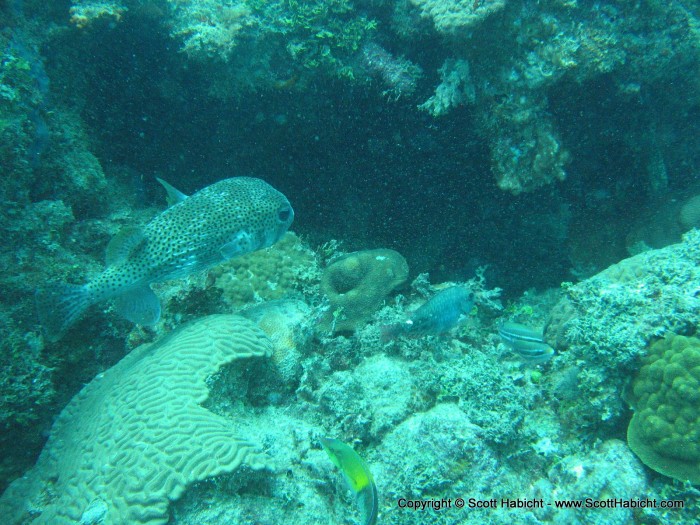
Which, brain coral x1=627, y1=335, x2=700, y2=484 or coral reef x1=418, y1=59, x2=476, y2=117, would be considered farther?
coral reef x1=418, y1=59, x2=476, y2=117

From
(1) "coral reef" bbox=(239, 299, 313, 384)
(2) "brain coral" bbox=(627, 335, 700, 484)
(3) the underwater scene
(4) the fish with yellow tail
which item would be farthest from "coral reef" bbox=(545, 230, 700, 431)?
(1) "coral reef" bbox=(239, 299, 313, 384)

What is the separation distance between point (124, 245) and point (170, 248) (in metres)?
0.45

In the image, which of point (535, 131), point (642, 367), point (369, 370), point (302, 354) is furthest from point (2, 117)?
point (642, 367)

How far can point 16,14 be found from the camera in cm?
479

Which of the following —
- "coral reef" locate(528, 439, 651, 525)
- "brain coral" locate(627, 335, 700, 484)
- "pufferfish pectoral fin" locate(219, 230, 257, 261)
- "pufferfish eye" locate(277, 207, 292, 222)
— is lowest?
"coral reef" locate(528, 439, 651, 525)

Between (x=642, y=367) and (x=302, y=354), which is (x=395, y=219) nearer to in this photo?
(x=302, y=354)

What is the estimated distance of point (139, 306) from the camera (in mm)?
3736

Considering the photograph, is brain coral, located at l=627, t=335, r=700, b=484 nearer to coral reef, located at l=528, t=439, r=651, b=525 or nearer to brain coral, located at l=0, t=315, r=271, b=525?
coral reef, located at l=528, t=439, r=651, b=525

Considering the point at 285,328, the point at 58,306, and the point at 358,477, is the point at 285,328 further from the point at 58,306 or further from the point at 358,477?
the point at 58,306

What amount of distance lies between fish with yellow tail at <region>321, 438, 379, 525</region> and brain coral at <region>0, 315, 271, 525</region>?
671 millimetres

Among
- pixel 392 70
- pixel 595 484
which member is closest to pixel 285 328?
pixel 595 484

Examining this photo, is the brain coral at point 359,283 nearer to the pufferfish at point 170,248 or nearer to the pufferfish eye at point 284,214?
the pufferfish eye at point 284,214

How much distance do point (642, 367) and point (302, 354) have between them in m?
3.40

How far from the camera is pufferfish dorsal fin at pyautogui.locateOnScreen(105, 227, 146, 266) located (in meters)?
3.56
